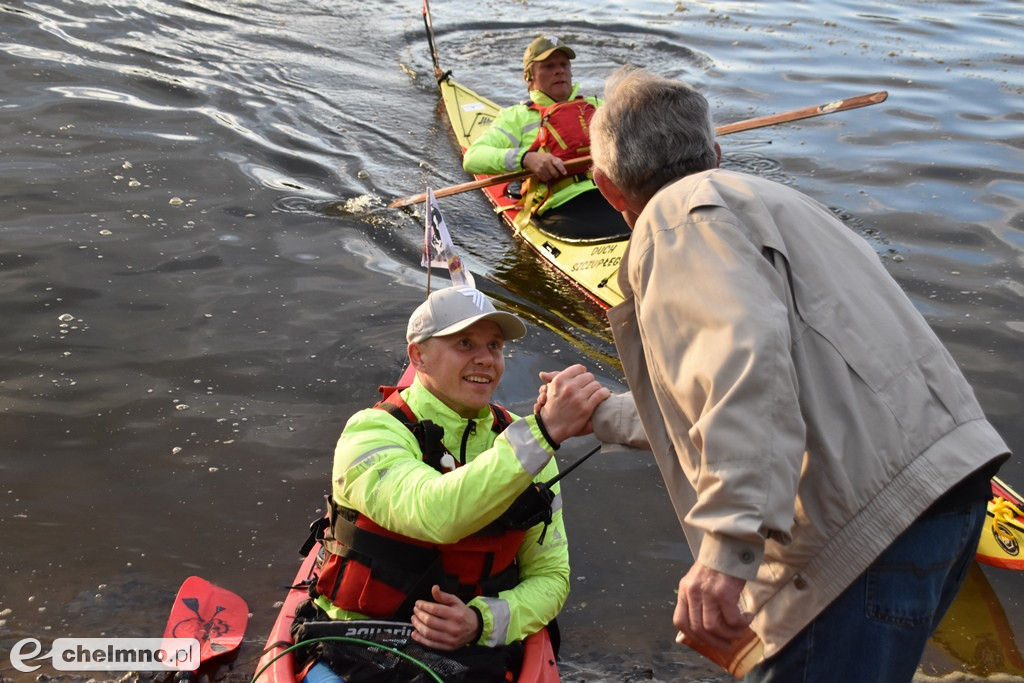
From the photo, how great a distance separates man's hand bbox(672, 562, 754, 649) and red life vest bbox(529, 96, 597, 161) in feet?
19.2

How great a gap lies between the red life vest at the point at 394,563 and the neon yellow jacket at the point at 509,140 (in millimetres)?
4994

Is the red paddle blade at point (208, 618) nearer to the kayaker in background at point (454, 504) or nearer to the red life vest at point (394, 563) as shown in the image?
the kayaker in background at point (454, 504)

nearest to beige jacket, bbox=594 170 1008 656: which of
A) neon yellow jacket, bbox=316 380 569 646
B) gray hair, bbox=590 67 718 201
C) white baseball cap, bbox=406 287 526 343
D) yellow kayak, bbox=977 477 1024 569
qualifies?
gray hair, bbox=590 67 718 201

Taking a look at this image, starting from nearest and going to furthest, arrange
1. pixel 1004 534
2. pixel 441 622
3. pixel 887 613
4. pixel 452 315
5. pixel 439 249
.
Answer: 1. pixel 887 613
2. pixel 441 622
3. pixel 452 315
4. pixel 439 249
5. pixel 1004 534

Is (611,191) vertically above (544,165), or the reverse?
(611,191)

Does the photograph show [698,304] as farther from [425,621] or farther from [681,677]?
[681,677]

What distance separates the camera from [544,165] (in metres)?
7.36

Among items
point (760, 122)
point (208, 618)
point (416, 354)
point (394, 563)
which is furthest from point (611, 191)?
point (760, 122)

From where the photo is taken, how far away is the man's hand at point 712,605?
1.94m

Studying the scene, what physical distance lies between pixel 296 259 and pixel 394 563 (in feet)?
15.4

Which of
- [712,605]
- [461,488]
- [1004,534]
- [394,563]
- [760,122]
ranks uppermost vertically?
[760,122]

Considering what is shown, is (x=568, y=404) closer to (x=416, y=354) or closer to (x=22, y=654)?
(x=416, y=354)

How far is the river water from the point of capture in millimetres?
4453

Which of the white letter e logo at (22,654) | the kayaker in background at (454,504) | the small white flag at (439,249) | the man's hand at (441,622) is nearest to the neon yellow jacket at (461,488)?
the kayaker in background at (454,504)
